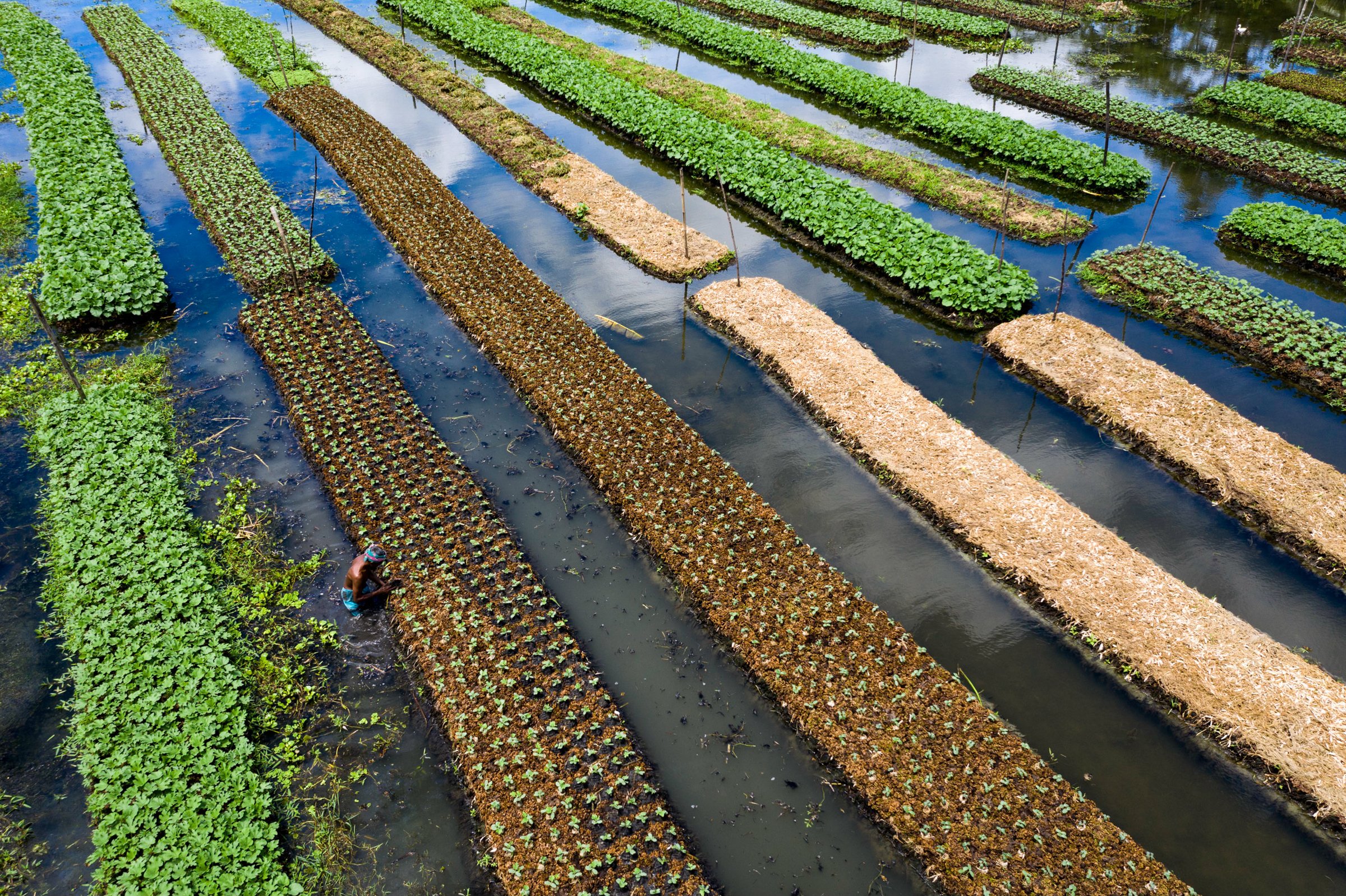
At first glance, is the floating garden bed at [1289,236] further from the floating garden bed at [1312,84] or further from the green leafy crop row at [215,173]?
the green leafy crop row at [215,173]

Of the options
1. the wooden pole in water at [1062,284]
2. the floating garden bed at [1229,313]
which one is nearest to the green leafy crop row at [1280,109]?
the floating garden bed at [1229,313]

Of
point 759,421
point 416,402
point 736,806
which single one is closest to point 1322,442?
point 759,421

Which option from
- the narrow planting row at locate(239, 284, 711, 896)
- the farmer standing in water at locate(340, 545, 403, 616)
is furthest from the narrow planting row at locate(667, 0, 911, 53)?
the farmer standing in water at locate(340, 545, 403, 616)

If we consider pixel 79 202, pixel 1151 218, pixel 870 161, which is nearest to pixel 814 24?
pixel 870 161

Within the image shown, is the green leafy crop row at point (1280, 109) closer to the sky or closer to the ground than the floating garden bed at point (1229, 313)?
closer to the sky

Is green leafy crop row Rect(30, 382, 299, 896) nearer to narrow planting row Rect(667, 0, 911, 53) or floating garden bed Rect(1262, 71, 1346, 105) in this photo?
narrow planting row Rect(667, 0, 911, 53)
